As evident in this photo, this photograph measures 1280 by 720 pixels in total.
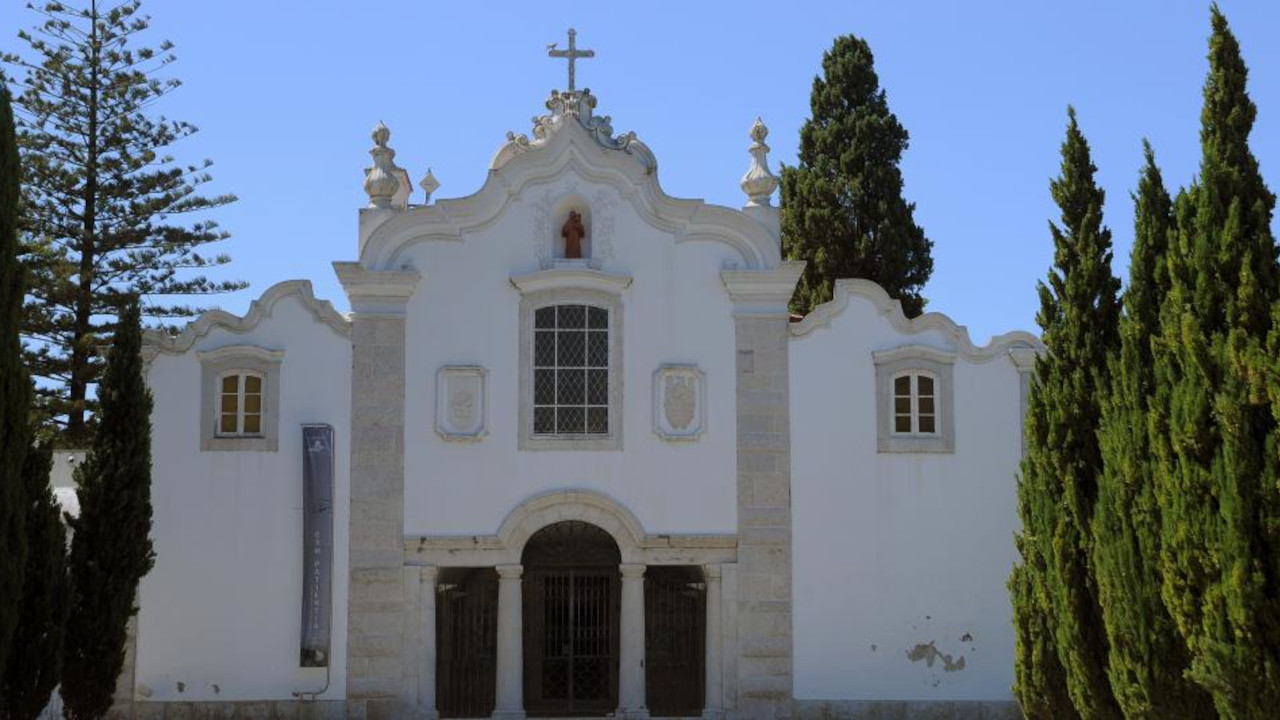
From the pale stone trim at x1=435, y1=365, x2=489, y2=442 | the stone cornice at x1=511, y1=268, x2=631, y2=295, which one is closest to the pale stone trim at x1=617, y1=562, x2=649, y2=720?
the pale stone trim at x1=435, y1=365, x2=489, y2=442

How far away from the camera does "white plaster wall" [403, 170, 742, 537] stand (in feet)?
73.6

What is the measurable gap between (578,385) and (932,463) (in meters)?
4.51

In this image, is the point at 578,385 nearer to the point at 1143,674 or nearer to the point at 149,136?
the point at 1143,674

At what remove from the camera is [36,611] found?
19016 millimetres

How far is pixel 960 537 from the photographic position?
74.6ft

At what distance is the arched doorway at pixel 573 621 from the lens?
76.9 feet

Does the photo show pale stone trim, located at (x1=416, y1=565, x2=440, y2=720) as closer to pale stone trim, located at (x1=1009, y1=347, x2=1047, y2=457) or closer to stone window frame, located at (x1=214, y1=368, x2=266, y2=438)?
stone window frame, located at (x1=214, y1=368, x2=266, y2=438)

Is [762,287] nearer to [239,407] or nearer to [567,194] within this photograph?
[567,194]

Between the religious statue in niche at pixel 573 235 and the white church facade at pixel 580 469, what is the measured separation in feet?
0.21

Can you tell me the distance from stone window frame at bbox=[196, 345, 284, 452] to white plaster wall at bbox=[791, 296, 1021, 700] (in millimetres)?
6403

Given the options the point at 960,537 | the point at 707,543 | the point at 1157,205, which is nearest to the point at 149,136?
the point at 707,543

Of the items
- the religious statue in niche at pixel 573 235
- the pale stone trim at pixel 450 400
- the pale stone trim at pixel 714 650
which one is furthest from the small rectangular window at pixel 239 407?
the pale stone trim at pixel 714 650

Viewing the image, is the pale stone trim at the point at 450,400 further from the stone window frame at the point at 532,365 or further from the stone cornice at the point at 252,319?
the stone cornice at the point at 252,319

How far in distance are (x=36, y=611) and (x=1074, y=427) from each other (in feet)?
36.0
